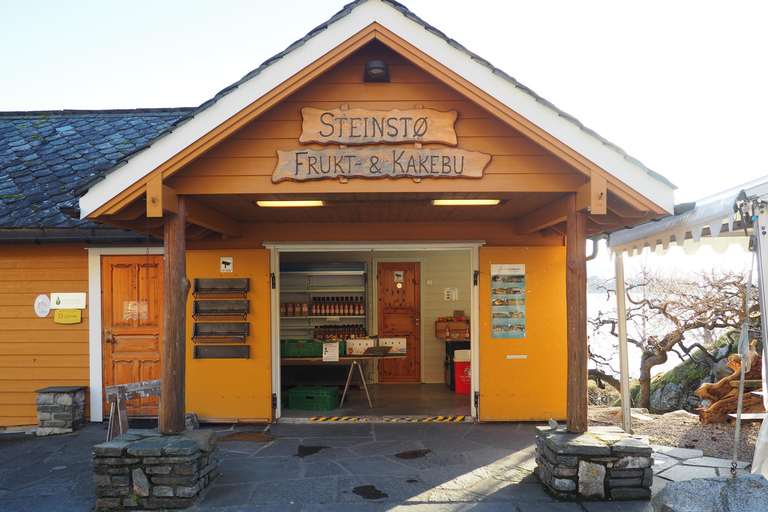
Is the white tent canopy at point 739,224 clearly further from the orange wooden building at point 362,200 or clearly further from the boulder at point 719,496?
the boulder at point 719,496

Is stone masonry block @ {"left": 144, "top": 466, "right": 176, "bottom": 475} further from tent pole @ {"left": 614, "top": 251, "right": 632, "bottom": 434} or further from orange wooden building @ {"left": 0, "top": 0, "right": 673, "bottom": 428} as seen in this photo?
tent pole @ {"left": 614, "top": 251, "right": 632, "bottom": 434}

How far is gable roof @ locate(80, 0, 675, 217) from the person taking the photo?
430 cm

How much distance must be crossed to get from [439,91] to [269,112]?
1552 millimetres

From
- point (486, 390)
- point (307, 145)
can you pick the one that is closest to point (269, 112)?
point (307, 145)

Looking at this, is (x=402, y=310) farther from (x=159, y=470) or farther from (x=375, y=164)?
(x=159, y=470)

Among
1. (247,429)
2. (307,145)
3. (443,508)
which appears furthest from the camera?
(247,429)

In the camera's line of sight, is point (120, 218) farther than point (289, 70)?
Yes

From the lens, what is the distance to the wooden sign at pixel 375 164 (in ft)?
14.9

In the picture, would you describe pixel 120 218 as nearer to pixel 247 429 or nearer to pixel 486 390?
pixel 247 429

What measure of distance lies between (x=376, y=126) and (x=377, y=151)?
23 cm

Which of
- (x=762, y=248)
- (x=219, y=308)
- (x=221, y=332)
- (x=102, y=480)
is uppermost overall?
(x=762, y=248)

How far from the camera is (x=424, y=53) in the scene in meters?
4.33

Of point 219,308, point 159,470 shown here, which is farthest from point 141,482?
point 219,308

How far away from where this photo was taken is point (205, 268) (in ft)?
22.9
